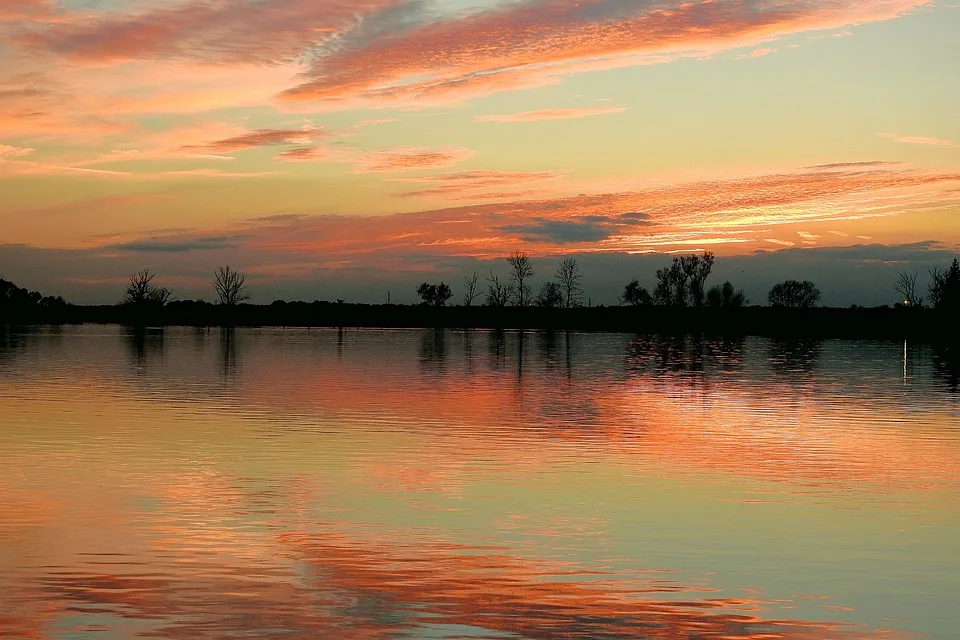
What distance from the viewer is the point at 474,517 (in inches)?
531

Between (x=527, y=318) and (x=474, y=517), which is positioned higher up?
(x=527, y=318)

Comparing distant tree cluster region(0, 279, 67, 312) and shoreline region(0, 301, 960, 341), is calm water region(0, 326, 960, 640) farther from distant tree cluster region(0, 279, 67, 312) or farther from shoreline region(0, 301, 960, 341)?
distant tree cluster region(0, 279, 67, 312)

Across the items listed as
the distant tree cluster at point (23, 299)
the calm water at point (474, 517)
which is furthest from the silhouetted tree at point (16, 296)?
the calm water at point (474, 517)

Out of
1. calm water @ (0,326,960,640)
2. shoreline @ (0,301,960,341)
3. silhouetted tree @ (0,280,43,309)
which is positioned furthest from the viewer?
silhouetted tree @ (0,280,43,309)

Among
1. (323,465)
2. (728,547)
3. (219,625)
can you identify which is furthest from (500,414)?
(219,625)

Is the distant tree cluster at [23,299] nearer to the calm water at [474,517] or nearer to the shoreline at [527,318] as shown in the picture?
the shoreline at [527,318]

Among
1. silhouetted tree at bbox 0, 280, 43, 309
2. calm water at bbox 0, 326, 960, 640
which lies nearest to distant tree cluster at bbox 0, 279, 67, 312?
silhouetted tree at bbox 0, 280, 43, 309

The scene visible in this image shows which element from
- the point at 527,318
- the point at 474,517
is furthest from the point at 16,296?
the point at 474,517

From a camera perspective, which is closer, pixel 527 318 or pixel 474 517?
pixel 474 517

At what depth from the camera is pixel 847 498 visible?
50.0 feet

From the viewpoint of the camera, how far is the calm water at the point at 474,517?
9273mm

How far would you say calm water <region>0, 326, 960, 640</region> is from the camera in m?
9.27

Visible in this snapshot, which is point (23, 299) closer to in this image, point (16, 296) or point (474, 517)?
point (16, 296)

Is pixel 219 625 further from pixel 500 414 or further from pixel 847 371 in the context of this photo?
pixel 847 371
